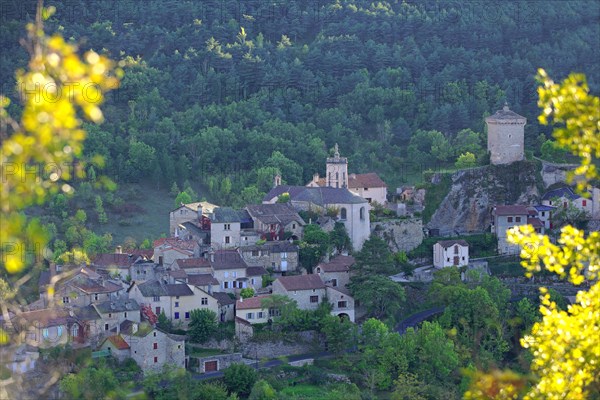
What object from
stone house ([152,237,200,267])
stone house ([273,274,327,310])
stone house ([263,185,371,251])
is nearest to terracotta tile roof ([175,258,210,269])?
stone house ([152,237,200,267])

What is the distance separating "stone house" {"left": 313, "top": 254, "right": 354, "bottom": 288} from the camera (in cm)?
4288

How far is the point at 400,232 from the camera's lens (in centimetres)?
4731

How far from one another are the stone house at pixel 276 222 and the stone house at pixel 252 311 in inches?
171

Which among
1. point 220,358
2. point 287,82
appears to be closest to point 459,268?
point 220,358

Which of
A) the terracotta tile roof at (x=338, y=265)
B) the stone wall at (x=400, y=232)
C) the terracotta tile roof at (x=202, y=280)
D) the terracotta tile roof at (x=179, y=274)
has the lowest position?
the terracotta tile roof at (x=202, y=280)

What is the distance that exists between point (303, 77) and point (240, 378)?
43.3 metres

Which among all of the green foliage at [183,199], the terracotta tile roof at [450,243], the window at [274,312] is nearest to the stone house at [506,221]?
the terracotta tile roof at [450,243]

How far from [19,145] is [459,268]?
3751 cm

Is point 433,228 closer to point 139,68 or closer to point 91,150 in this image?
point 91,150

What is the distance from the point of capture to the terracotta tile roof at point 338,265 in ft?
141

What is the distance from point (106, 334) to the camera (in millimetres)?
39062

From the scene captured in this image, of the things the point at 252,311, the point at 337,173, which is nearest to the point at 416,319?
the point at 252,311

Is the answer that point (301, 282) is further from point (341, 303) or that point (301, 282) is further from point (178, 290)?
point (178, 290)

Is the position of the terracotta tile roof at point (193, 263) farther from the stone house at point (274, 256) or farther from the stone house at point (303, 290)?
the stone house at point (303, 290)
